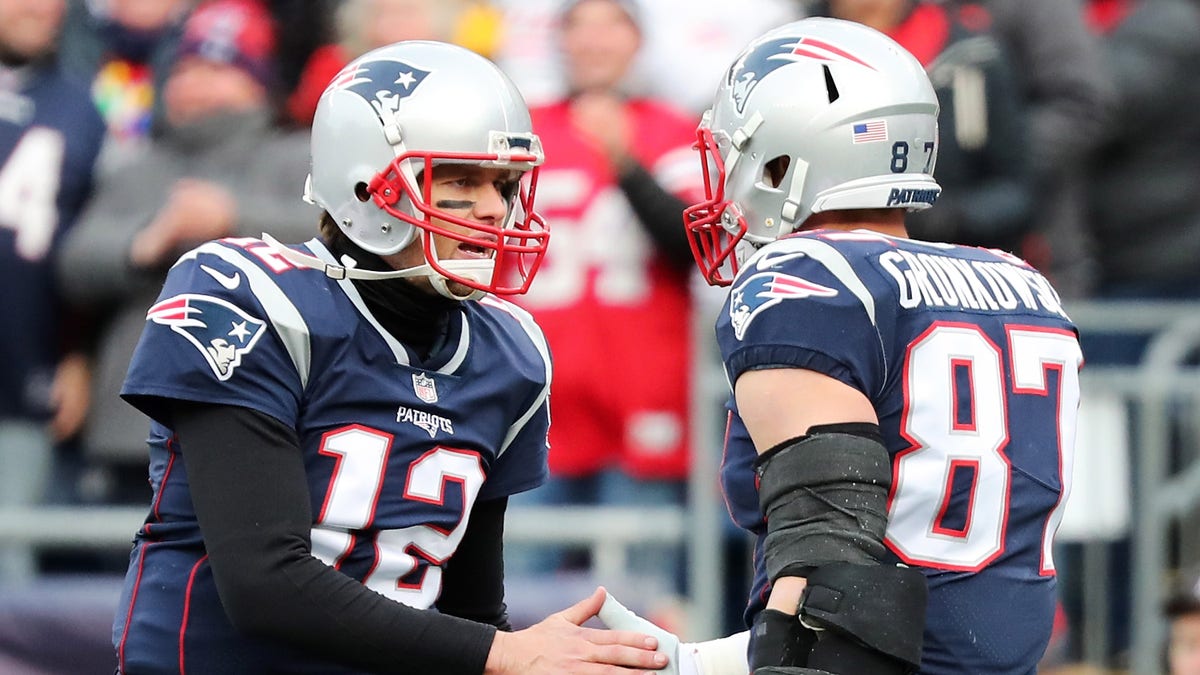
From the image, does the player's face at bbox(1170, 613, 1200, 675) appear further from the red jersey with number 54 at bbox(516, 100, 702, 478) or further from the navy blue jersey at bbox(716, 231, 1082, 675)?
the navy blue jersey at bbox(716, 231, 1082, 675)

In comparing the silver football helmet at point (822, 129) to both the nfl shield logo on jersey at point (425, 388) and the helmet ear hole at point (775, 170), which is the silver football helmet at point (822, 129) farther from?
the nfl shield logo on jersey at point (425, 388)

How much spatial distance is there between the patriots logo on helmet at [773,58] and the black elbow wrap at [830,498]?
0.79 metres

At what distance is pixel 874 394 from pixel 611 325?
10.1ft

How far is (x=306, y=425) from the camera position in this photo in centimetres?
342

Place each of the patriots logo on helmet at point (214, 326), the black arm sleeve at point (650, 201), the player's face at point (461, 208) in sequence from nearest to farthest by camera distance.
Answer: the patriots logo on helmet at point (214, 326) < the player's face at point (461, 208) < the black arm sleeve at point (650, 201)

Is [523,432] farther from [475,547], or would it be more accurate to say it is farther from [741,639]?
[741,639]

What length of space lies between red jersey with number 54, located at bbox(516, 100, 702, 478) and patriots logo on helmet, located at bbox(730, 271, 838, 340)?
299 cm

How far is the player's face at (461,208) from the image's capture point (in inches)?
142

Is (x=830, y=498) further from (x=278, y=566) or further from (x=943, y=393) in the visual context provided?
(x=278, y=566)

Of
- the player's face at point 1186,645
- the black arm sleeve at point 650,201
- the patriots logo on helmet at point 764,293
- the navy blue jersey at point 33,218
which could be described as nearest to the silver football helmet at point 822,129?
the patriots logo on helmet at point 764,293

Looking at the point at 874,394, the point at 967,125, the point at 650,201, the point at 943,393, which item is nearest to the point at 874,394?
the point at 874,394

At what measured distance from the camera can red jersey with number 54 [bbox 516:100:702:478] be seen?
629cm

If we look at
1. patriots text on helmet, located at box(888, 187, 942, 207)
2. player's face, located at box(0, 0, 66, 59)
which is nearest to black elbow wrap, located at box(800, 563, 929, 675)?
patriots text on helmet, located at box(888, 187, 942, 207)

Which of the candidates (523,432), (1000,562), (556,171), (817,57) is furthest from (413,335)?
(556,171)
